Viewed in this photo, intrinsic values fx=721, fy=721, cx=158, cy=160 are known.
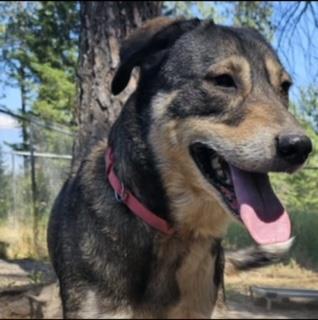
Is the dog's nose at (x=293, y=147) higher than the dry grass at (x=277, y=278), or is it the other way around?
the dog's nose at (x=293, y=147)

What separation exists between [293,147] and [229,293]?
3.17 feet

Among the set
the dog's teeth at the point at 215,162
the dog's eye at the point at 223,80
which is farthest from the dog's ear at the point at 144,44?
the dog's teeth at the point at 215,162

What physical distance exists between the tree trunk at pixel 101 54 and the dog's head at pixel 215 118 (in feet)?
10.8

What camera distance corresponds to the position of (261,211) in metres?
3.04

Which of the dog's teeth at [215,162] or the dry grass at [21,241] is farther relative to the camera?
the dry grass at [21,241]

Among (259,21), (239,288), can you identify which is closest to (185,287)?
(239,288)

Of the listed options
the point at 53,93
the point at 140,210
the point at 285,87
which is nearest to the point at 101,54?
the point at 285,87

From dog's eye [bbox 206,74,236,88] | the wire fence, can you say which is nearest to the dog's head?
dog's eye [bbox 206,74,236,88]

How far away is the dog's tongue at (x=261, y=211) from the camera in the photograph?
2.96 meters

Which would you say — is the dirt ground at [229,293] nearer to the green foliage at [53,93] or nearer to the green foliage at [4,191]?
the green foliage at [4,191]

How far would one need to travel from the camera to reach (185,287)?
138 inches

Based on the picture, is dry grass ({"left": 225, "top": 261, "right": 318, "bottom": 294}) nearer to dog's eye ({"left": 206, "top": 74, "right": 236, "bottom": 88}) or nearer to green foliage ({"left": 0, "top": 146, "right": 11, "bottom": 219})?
dog's eye ({"left": 206, "top": 74, "right": 236, "bottom": 88})

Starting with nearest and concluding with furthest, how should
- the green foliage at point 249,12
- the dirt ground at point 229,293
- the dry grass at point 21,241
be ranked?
the dirt ground at point 229,293 → the dry grass at point 21,241 → the green foliage at point 249,12

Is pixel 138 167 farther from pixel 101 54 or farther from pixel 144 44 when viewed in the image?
pixel 101 54
